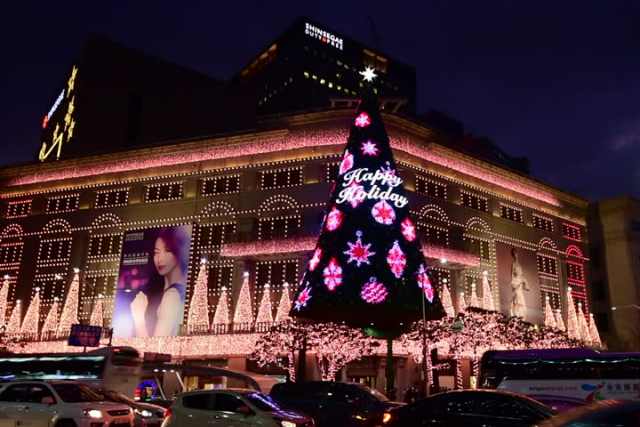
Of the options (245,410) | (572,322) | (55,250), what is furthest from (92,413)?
(572,322)

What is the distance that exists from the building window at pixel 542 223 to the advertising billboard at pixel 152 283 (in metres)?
28.1

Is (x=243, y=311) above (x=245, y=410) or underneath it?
above

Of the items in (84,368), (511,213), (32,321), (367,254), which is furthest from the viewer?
(511,213)

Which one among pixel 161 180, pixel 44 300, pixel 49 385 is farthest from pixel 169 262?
pixel 49 385

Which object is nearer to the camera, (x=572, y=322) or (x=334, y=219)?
(x=334, y=219)

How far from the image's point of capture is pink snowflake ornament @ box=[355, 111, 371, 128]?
30.5 meters

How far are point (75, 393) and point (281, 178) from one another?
2910 centimetres

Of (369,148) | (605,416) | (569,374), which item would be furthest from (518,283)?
(605,416)

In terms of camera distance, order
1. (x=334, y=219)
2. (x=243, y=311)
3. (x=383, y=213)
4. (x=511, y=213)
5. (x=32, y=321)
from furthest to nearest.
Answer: (x=511, y=213) < (x=32, y=321) < (x=243, y=311) < (x=334, y=219) < (x=383, y=213)

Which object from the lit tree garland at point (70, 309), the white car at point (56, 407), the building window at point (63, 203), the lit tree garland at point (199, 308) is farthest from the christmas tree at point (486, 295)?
the white car at point (56, 407)

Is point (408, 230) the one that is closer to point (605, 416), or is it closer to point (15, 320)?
point (605, 416)

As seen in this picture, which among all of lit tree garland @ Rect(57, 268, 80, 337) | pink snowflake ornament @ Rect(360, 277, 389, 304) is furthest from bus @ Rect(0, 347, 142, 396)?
lit tree garland @ Rect(57, 268, 80, 337)

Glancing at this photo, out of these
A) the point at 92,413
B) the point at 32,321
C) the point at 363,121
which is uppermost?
the point at 363,121

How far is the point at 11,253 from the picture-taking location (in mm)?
48812
